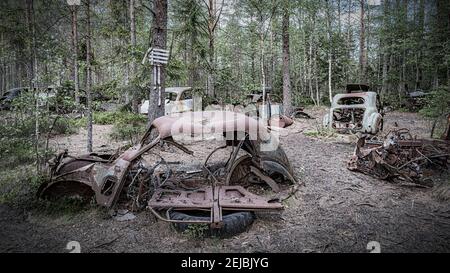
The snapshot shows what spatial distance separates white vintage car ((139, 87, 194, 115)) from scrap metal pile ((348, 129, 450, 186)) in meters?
7.50

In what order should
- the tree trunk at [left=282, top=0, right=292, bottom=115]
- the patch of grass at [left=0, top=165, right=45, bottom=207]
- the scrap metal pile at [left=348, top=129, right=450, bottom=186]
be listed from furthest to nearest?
the tree trunk at [left=282, top=0, right=292, bottom=115]
the scrap metal pile at [left=348, top=129, right=450, bottom=186]
the patch of grass at [left=0, top=165, right=45, bottom=207]

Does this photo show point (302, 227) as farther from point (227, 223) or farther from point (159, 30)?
point (159, 30)

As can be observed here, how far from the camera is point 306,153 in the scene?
26.7ft

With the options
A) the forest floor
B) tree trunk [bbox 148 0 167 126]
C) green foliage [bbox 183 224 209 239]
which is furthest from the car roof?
green foliage [bbox 183 224 209 239]

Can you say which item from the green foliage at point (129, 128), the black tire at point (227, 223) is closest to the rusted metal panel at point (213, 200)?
the black tire at point (227, 223)

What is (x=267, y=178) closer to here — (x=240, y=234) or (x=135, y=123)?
(x=240, y=234)

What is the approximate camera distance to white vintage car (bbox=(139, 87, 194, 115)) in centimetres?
1215

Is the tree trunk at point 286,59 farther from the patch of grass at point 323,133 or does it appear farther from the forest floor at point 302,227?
the forest floor at point 302,227

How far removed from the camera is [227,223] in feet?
13.2

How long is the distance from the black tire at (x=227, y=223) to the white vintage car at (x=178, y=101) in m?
8.15

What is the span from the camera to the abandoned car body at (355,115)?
30.0 ft

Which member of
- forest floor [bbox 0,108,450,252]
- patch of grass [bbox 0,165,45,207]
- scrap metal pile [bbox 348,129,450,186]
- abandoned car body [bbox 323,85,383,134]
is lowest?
forest floor [bbox 0,108,450,252]

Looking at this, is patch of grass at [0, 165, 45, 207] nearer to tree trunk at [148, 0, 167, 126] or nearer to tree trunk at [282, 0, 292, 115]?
tree trunk at [148, 0, 167, 126]
